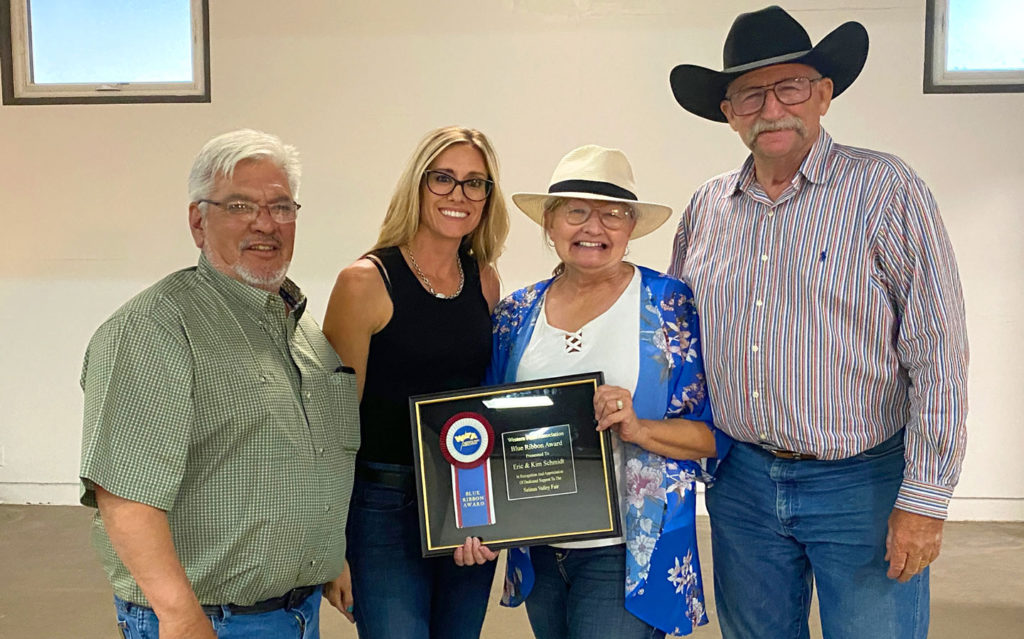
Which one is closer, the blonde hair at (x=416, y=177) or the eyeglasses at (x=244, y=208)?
the eyeglasses at (x=244, y=208)

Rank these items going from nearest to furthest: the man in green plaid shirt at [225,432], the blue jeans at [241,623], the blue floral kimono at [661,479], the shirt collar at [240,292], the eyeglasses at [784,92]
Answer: the man in green plaid shirt at [225,432] < the blue jeans at [241,623] < the shirt collar at [240,292] < the blue floral kimono at [661,479] < the eyeglasses at [784,92]

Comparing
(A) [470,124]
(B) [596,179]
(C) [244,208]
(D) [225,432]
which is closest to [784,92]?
(B) [596,179]

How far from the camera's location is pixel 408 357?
1.87 metres

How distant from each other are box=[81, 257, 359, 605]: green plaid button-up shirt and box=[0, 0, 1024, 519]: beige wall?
3.20 metres

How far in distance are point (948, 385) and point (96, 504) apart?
1.63m

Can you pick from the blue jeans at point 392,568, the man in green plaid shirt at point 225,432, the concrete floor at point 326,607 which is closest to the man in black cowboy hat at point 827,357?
the blue jeans at point 392,568

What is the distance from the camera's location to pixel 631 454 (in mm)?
1777

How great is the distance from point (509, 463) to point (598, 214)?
0.59 m

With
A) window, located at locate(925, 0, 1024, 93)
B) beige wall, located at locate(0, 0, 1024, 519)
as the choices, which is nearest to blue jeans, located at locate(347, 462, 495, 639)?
beige wall, located at locate(0, 0, 1024, 519)

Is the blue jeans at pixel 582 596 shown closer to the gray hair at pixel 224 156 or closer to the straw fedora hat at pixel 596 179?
the straw fedora hat at pixel 596 179

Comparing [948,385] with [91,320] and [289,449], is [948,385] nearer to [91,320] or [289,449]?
[289,449]

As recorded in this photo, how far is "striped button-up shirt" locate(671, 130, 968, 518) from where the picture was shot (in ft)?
5.42

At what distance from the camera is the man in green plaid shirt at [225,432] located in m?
1.33

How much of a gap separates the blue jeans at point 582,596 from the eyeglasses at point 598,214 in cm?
72
